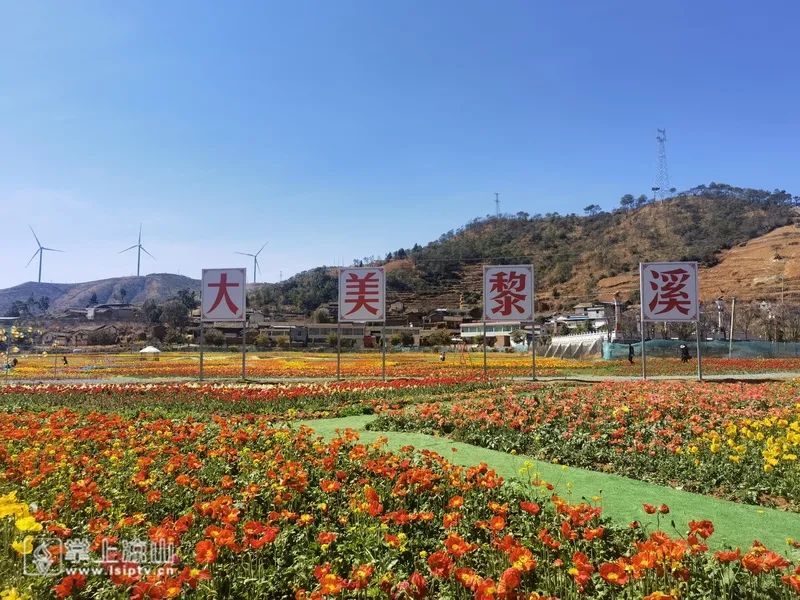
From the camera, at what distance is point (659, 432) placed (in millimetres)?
7227

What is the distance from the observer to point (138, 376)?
25562 mm

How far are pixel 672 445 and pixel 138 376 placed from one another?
24402 mm

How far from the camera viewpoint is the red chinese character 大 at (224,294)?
18922 mm

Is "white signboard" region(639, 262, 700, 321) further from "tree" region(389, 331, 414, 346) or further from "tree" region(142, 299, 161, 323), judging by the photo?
"tree" region(142, 299, 161, 323)

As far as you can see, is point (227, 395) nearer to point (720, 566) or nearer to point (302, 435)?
point (302, 435)

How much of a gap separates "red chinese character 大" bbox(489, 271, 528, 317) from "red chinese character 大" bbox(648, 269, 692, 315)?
4122mm

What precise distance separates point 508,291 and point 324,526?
15.1 metres

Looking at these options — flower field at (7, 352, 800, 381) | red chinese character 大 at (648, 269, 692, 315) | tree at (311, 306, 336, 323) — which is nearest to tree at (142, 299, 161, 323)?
tree at (311, 306, 336, 323)

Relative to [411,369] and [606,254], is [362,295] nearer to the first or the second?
[411,369]

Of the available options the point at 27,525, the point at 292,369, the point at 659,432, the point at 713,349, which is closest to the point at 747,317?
the point at 713,349

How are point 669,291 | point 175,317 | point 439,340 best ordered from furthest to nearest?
point 175,317 < point 439,340 < point 669,291

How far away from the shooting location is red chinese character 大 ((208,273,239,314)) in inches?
745

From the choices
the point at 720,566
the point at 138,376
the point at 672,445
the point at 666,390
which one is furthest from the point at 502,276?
the point at 138,376

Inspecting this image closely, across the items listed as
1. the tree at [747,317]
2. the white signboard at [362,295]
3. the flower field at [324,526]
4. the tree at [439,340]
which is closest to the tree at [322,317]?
the tree at [439,340]
